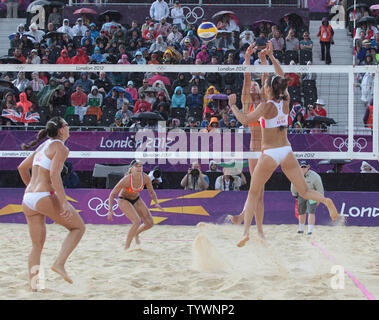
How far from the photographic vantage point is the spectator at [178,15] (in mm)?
14789

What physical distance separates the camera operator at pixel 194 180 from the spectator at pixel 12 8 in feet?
31.7

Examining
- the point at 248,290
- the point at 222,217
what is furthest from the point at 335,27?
the point at 248,290

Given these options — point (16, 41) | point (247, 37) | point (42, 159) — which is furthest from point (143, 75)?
point (42, 159)

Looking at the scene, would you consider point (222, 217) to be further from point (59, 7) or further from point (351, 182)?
point (59, 7)

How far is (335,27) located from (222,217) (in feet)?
27.2

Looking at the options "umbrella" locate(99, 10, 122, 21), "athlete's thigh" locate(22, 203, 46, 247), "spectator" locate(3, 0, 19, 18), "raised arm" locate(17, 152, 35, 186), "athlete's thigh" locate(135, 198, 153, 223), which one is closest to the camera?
"athlete's thigh" locate(22, 203, 46, 247)

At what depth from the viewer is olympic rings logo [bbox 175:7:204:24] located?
15336 mm

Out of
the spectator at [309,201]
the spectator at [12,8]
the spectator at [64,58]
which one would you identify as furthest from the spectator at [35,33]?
the spectator at [309,201]

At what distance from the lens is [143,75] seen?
1272 cm

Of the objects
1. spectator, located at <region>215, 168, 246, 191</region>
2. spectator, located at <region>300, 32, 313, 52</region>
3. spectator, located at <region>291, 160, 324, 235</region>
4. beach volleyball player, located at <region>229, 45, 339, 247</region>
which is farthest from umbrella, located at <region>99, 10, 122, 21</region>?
beach volleyball player, located at <region>229, 45, 339, 247</region>

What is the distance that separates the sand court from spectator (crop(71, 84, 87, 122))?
10.4ft

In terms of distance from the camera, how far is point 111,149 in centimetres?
1052

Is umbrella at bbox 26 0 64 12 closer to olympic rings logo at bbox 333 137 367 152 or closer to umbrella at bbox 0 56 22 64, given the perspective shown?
umbrella at bbox 0 56 22 64

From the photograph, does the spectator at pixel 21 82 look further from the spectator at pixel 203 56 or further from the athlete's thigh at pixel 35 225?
the athlete's thigh at pixel 35 225
